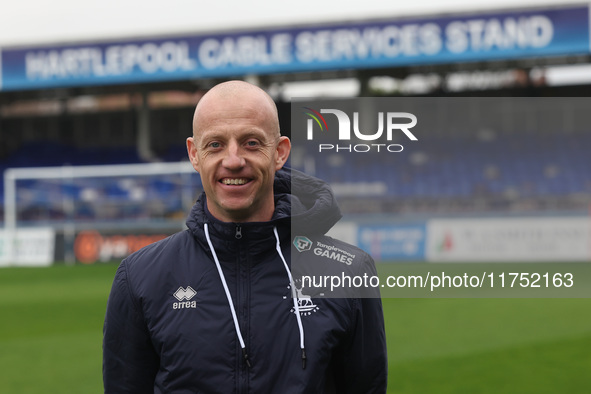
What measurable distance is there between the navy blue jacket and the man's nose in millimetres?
181

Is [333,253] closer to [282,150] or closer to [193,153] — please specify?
[282,150]

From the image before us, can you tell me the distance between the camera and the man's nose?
1.92m

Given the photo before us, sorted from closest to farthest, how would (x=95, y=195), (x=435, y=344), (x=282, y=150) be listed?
(x=282, y=150)
(x=435, y=344)
(x=95, y=195)

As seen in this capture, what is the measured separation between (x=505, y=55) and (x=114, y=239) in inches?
454

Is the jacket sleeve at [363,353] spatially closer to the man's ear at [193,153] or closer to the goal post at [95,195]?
the man's ear at [193,153]

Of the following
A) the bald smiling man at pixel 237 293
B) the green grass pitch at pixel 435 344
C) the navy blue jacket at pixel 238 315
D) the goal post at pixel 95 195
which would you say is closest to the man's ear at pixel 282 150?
the bald smiling man at pixel 237 293

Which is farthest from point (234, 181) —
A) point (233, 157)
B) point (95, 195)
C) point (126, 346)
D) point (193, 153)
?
point (95, 195)

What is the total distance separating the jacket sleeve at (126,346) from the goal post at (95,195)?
17.1m

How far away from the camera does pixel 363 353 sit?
2143mm

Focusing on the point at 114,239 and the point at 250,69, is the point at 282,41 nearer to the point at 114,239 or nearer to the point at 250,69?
the point at 250,69

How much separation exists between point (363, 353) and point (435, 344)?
6.00 metres

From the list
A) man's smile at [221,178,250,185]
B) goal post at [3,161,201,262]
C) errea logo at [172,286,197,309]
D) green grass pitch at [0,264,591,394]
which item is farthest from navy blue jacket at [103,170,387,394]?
goal post at [3,161,201,262]

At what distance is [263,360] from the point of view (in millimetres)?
1973

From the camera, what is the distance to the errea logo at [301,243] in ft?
6.88
